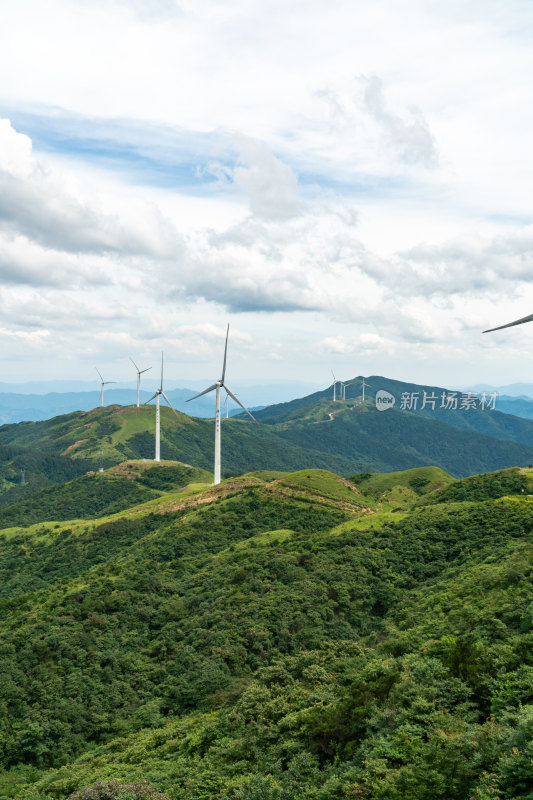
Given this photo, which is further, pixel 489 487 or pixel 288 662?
pixel 489 487

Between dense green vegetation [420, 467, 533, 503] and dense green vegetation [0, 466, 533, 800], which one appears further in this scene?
dense green vegetation [420, 467, 533, 503]

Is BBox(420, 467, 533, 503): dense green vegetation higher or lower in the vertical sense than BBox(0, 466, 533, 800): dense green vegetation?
higher

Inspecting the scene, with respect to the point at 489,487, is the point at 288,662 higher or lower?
lower

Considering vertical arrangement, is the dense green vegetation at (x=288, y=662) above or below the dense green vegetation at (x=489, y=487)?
below

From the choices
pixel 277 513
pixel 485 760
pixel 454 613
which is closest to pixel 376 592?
pixel 454 613

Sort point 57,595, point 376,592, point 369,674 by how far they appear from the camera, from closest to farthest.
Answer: point 369,674, point 376,592, point 57,595

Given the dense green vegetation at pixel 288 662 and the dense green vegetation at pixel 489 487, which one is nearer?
the dense green vegetation at pixel 288 662

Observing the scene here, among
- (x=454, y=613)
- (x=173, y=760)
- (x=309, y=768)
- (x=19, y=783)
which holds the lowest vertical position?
(x=19, y=783)

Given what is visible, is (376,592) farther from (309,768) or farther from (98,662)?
(309,768)
